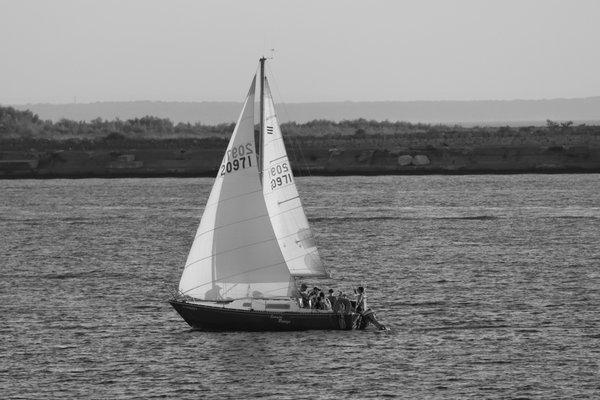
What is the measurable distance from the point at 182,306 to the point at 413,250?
38347 mm

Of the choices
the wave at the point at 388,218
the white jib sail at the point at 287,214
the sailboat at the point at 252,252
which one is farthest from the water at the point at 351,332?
the white jib sail at the point at 287,214

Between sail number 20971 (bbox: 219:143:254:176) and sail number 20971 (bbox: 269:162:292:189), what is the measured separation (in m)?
1.01

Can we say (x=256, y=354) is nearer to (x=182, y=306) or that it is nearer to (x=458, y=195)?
(x=182, y=306)

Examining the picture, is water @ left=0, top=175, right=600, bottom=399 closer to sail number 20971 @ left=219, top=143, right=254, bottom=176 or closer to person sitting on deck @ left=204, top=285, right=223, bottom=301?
person sitting on deck @ left=204, top=285, right=223, bottom=301

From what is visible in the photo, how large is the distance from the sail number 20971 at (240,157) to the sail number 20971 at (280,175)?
1.01 metres

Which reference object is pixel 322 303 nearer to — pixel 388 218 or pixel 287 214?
pixel 287 214

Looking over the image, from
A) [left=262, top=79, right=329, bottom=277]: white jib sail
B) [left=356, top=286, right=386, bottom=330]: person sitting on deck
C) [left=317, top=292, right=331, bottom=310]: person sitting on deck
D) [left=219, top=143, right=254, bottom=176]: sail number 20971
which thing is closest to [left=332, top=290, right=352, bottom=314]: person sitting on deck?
[left=317, top=292, right=331, bottom=310]: person sitting on deck

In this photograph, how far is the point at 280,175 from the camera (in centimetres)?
5512

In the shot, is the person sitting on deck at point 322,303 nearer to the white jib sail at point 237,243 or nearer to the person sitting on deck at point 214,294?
the white jib sail at point 237,243

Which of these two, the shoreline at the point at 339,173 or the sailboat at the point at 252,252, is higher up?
the sailboat at the point at 252,252

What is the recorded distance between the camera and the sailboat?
5500 cm

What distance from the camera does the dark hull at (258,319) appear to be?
55.7 m

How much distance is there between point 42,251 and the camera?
9369cm

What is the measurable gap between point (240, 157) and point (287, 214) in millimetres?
2873
